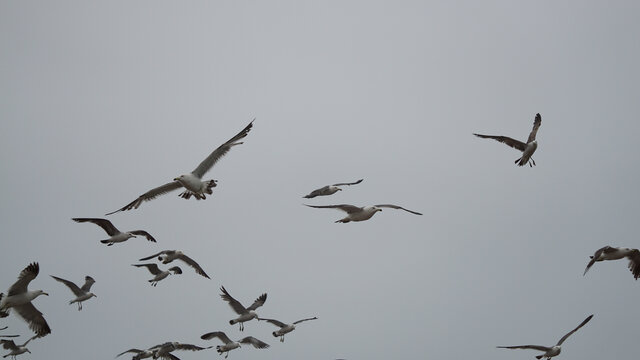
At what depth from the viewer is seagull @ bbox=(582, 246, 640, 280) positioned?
21.1 meters

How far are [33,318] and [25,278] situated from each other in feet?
6.10

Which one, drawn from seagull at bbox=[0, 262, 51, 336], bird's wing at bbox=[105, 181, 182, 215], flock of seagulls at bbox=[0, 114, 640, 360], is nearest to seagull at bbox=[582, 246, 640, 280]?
flock of seagulls at bbox=[0, 114, 640, 360]

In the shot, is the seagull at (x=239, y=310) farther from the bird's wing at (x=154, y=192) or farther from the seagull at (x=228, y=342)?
the bird's wing at (x=154, y=192)

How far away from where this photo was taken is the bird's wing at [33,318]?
21719 mm

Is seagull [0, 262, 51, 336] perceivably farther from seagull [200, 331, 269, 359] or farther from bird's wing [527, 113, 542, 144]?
bird's wing [527, 113, 542, 144]

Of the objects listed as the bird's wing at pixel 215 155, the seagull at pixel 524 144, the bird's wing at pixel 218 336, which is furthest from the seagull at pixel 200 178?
the seagull at pixel 524 144

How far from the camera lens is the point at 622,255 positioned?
70.6 ft

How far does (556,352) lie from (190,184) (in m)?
12.2

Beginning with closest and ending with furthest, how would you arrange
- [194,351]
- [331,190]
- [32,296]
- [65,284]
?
[32,296] → [331,190] → [65,284] → [194,351]

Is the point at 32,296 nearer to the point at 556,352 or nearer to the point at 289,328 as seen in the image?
the point at 289,328

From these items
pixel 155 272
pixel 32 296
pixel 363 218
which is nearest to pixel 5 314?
pixel 32 296

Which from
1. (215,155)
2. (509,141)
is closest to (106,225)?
(215,155)

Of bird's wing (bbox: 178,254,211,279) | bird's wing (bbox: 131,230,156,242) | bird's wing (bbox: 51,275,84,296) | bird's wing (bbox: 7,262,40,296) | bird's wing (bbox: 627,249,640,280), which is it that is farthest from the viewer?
bird's wing (bbox: 51,275,84,296)

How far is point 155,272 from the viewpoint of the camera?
1107 inches
